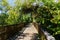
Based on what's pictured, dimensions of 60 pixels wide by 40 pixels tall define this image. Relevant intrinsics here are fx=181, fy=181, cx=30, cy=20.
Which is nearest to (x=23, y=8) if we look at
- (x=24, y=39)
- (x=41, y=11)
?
(x=41, y=11)

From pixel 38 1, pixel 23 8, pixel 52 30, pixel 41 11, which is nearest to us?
pixel 52 30

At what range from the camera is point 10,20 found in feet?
48.7

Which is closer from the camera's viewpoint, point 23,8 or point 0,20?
point 23,8

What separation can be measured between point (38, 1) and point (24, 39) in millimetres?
6214

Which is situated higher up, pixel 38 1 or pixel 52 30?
pixel 38 1

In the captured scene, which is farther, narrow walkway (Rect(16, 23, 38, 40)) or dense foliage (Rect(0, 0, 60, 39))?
dense foliage (Rect(0, 0, 60, 39))

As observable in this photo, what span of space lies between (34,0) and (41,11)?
7.31ft

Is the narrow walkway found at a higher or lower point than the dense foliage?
lower

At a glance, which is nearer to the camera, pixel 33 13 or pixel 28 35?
pixel 28 35

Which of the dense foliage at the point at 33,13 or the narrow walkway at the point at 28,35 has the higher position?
the dense foliage at the point at 33,13

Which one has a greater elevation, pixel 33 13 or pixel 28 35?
pixel 33 13

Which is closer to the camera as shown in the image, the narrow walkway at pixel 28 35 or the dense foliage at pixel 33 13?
the narrow walkway at pixel 28 35

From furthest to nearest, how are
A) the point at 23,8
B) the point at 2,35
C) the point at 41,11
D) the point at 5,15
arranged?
the point at 5,15
the point at 23,8
the point at 41,11
the point at 2,35

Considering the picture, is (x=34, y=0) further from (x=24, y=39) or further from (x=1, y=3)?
(x=24, y=39)
